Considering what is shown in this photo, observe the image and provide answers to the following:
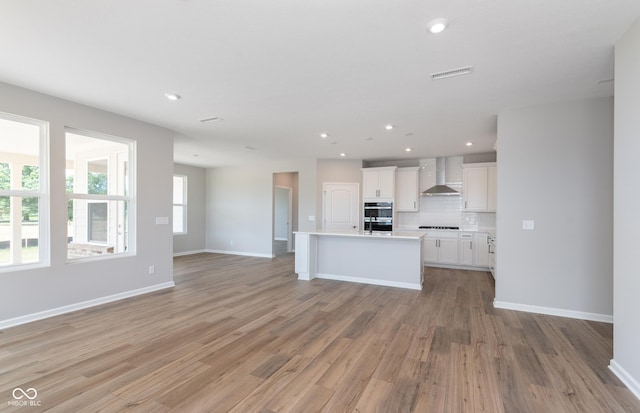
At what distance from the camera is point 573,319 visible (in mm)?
3662

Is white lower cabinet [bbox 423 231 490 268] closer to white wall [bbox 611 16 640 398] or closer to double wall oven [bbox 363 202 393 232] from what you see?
double wall oven [bbox 363 202 393 232]

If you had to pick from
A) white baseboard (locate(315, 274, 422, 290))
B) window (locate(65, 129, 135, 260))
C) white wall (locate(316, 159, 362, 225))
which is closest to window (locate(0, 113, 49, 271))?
window (locate(65, 129, 135, 260))

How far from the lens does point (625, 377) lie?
2.30 m

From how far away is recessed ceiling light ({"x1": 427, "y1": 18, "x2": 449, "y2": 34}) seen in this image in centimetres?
218

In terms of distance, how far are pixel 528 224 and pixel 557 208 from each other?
37 centimetres

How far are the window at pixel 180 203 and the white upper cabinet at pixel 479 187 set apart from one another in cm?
762

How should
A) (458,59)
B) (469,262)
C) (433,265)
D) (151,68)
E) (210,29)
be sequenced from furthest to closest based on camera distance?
(433,265), (469,262), (151,68), (458,59), (210,29)

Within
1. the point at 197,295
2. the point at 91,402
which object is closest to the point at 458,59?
the point at 91,402

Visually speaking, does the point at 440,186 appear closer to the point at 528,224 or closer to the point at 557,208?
the point at 528,224

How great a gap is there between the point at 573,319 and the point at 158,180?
6215mm

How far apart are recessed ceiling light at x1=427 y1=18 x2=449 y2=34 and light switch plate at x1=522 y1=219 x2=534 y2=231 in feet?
9.49

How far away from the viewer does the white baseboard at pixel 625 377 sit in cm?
217

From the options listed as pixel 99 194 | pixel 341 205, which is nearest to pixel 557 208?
pixel 341 205

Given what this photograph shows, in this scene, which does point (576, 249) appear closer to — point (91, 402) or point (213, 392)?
point (213, 392)
